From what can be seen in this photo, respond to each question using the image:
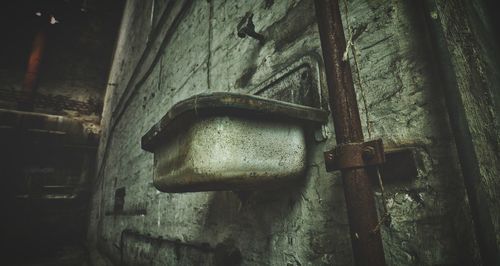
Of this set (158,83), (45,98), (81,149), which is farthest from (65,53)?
(158,83)

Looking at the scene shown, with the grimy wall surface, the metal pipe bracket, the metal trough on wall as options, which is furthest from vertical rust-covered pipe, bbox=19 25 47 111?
the metal pipe bracket

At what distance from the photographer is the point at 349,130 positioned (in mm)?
1019

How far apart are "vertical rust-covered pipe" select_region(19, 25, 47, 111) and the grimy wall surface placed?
8476 mm

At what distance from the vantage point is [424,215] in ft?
3.15

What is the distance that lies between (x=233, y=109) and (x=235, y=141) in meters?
0.14

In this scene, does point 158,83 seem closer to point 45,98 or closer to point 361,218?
point 361,218

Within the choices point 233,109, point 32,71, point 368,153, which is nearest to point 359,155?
point 368,153

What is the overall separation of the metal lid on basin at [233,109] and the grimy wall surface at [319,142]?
0.52 ft

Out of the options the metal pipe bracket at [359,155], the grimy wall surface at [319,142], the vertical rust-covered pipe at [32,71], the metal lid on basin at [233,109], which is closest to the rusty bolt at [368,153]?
the metal pipe bracket at [359,155]

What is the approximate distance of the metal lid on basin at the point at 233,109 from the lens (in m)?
1.07

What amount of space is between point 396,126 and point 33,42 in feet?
40.3

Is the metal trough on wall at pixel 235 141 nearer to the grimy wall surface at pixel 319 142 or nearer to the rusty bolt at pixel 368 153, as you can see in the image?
the grimy wall surface at pixel 319 142

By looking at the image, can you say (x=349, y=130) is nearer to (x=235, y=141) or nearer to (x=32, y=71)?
(x=235, y=141)

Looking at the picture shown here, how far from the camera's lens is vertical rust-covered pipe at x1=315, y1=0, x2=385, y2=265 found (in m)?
0.91
